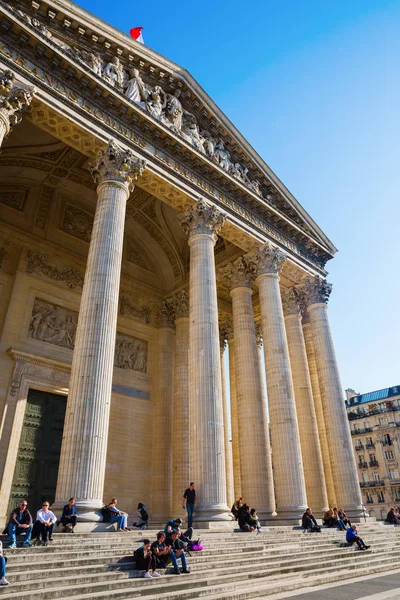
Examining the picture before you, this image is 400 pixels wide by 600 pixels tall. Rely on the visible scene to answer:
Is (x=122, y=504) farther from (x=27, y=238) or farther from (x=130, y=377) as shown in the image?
(x=27, y=238)

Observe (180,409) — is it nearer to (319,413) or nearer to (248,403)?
(248,403)

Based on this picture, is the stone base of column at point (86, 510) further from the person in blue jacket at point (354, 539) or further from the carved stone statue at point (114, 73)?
the carved stone statue at point (114, 73)

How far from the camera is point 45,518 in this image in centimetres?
741

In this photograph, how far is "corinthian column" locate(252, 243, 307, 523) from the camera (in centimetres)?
1406

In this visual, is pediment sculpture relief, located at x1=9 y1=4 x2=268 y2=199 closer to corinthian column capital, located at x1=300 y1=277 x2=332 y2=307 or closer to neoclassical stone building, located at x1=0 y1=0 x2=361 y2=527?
neoclassical stone building, located at x1=0 y1=0 x2=361 y2=527

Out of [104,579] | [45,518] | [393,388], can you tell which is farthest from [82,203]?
[393,388]

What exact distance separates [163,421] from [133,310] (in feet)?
17.6

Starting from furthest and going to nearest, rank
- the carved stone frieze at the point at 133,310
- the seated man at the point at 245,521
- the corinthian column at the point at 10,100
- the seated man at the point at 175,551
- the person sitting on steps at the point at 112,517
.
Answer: the carved stone frieze at the point at 133,310 < the seated man at the point at 245,521 < the corinthian column at the point at 10,100 < the person sitting on steps at the point at 112,517 < the seated man at the point at 175,551

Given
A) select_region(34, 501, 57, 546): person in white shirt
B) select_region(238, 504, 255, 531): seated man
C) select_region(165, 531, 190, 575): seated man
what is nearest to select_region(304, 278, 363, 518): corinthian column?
select_region(238, 504, 255, 531): seated man

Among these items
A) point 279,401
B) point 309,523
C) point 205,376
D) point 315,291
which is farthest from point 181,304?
point 309,523

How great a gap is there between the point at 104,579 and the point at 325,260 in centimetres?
1884

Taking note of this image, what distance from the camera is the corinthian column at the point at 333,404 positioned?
16547mm

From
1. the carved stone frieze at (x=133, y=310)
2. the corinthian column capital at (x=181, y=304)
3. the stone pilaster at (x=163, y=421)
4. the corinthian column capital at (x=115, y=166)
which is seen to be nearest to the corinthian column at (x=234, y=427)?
the corinthian column capital at (x=181, y=304)

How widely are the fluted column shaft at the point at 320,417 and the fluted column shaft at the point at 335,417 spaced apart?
1.17 metres
